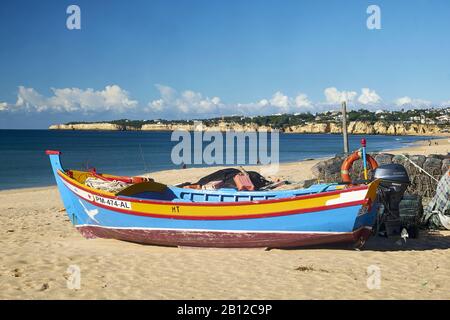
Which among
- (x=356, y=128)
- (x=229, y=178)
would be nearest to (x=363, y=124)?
(x=356, y=128)

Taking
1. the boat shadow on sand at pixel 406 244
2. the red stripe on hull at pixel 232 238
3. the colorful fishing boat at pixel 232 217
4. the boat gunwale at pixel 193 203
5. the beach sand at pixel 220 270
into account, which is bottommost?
the boat shadow on sand at pixel 406 244

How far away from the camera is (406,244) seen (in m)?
10.8

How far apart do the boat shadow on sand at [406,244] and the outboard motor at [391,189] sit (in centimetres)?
40

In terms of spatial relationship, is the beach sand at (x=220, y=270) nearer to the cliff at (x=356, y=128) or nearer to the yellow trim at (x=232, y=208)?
the yellow trim at (x=232, y=208)

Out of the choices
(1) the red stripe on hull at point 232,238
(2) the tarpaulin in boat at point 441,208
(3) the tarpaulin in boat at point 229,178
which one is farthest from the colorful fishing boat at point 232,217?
(3) the tarpaulin in boat at point 229,178

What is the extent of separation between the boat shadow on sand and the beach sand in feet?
0.07

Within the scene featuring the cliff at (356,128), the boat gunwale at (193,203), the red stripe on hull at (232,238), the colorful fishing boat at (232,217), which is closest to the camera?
the boat gunwale at (193,203)

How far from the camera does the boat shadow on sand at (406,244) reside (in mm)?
10297

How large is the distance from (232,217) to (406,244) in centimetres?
389

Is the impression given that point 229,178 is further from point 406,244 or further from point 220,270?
point 220,270

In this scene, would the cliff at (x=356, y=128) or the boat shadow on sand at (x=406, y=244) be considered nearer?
the boat shadow on sand at (x=406, y=244)

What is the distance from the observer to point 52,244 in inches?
443
